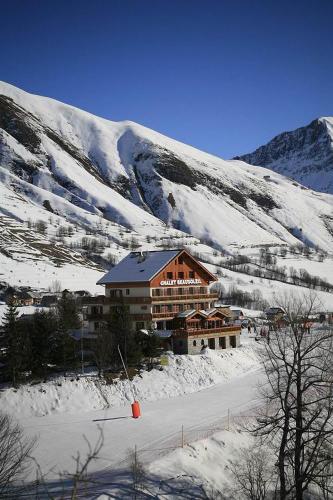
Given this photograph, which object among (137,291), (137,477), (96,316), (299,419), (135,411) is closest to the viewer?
(299,419)

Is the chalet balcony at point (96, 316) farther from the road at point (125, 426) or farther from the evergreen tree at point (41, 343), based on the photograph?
the road at point (125, 426)

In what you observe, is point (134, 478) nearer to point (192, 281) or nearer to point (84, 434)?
point (84, 434)

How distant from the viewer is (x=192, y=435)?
31500 mm

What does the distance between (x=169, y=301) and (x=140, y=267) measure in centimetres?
629

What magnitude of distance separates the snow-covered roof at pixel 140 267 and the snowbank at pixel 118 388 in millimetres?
13094

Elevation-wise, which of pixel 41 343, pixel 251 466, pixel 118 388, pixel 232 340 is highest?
pixel 41 343

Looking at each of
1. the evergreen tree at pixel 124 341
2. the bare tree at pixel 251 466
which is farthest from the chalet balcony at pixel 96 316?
the bare tree at pixel 251 466

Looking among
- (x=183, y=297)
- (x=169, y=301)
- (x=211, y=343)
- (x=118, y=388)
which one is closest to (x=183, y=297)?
(x=183, y=297)

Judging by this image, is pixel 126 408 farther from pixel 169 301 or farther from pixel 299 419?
pixel 169 301

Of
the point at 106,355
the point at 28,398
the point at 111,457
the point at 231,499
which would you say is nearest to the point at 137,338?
the point at 106,355

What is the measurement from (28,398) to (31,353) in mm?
4520

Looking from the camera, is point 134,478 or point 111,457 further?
point 111,457

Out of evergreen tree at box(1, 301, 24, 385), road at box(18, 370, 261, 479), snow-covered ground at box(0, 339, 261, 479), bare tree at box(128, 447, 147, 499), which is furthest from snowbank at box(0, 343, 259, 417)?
bare tree at box(128, 447, 147, 499)

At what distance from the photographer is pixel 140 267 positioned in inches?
2427
